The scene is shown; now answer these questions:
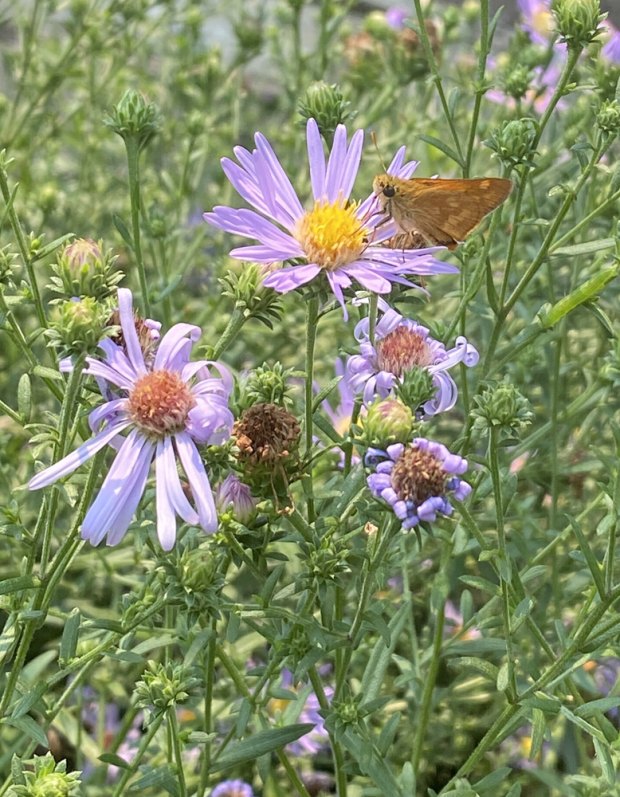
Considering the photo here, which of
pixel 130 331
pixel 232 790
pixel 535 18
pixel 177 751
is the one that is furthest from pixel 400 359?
pixel 535 18

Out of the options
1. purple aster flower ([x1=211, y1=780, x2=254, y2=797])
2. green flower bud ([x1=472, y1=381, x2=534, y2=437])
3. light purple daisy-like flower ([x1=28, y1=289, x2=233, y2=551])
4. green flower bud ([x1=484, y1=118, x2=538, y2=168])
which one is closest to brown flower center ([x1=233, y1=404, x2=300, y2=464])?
light purple daisy-like flower ([x1=28, y1=289, x2=233, y2=551])

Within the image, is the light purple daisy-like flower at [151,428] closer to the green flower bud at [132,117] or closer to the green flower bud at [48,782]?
the green flower bud at [48,782]

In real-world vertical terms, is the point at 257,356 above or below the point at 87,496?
above

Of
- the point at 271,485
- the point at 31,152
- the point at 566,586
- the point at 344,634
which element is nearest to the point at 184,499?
the point at 271,485

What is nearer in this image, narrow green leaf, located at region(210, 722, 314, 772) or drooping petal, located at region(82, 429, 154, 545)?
drooping petal, located at region(82, 429, 154, 545)

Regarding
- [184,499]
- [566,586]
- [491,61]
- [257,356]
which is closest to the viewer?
[184,499]

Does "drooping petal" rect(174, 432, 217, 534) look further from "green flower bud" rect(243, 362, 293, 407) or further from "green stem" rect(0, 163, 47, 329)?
"green stem" rect(0, 163, 47, 329)

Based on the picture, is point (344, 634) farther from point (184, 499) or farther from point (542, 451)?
point (542, 451)
